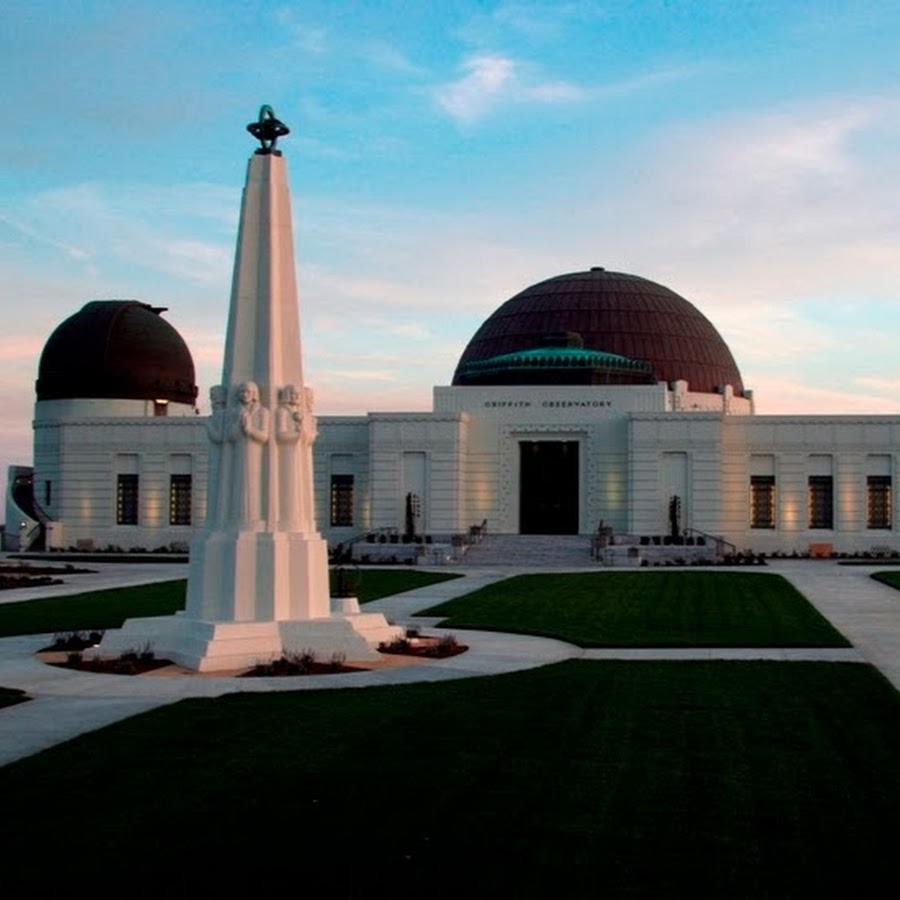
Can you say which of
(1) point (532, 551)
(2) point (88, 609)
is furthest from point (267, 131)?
(1) point (532, 551)

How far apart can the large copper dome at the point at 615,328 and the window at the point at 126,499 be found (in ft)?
57.3

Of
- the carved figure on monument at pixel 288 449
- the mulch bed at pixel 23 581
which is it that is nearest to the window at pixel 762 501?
the mulch bed at pixel 23 581

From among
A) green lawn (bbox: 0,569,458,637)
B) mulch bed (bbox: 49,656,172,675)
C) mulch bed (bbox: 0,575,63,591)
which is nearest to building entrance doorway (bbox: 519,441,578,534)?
green lawn (bbox: 0,569,458,637)

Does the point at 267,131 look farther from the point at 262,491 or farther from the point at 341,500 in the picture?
the point at 341,500

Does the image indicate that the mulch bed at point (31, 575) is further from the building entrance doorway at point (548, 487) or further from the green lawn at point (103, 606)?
the building entrance doorway at point (548, 487)

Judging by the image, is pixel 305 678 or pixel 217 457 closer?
pixel 305 678

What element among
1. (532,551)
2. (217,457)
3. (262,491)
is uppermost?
(217,457)

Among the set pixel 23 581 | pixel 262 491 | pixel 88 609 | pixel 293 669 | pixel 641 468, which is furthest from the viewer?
pixel 641 468

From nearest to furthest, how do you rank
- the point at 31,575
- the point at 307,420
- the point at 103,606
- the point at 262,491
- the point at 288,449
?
the point at 262,491, the point at 288,449, the point at 307,420, the point at 103,606, the point at 31,575

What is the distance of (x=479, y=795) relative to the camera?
34.9ft

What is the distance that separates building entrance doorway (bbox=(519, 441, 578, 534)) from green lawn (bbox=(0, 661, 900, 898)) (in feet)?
142

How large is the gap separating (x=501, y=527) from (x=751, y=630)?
35.3 metres

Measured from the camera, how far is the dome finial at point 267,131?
2173cm

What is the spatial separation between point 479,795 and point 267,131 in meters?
14.1
